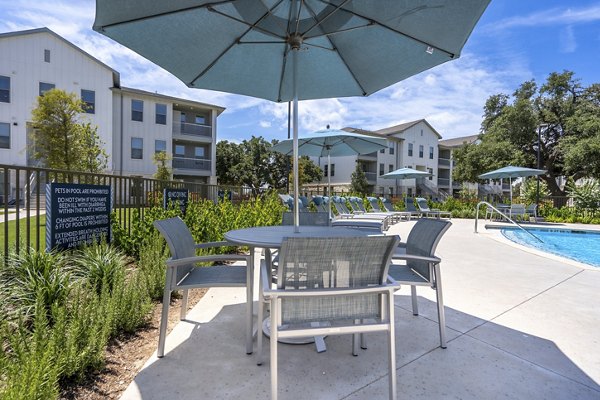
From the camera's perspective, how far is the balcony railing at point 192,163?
83.1ft

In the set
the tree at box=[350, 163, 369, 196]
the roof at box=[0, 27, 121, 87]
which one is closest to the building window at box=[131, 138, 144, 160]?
the roof at box=[0, 27, 121, 87]

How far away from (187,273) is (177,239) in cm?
35

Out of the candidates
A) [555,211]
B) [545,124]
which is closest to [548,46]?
[545,124]

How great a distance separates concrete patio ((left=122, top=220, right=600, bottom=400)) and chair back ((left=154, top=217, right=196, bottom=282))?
2.05 feet

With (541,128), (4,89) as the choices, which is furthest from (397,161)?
Result: (4,89)

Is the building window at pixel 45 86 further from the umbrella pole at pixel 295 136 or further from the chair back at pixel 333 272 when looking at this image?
the chair back at pixel 333 272

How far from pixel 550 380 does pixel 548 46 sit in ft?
76.9

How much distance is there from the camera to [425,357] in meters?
2.50

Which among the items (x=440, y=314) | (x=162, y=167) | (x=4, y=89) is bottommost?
(x=440, y=314)

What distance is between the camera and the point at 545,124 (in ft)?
80.6

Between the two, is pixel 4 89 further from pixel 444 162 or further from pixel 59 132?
pixel 444 162

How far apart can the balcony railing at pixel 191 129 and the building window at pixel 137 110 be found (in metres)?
2.57

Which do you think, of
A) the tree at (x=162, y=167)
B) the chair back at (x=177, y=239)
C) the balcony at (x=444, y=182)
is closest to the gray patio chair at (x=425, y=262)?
the chair back at (x=177, y=239)

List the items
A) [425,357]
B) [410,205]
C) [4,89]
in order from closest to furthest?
[425,357]
[410,205]
[4,89]
